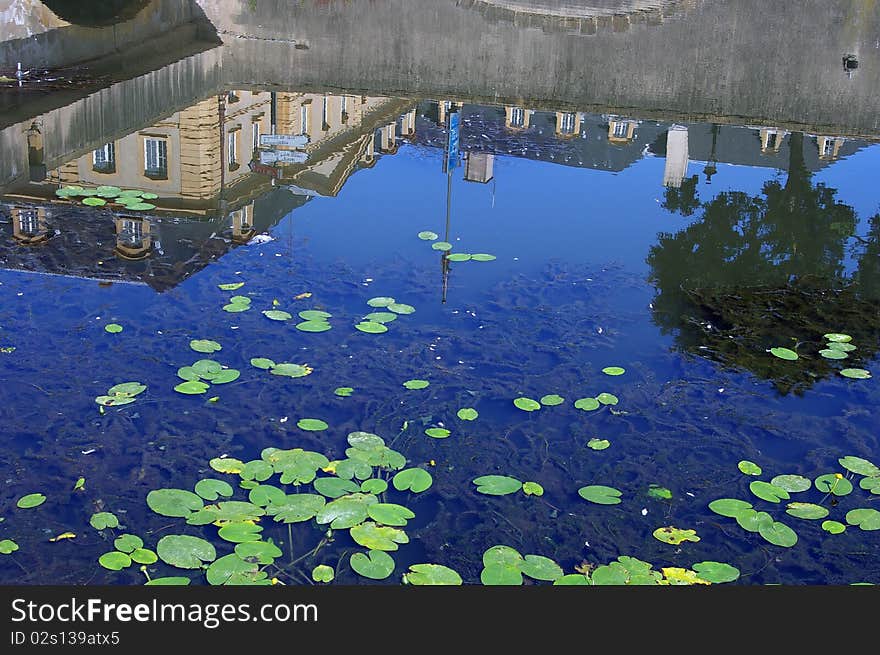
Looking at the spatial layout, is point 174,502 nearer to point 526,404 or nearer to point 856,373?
point 526,404

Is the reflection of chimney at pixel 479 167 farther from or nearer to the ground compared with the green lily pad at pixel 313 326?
farther from the ground

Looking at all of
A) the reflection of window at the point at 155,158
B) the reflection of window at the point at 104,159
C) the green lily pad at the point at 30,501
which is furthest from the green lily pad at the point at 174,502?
the reflection of window at the point at 104,159

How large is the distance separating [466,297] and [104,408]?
4.09m

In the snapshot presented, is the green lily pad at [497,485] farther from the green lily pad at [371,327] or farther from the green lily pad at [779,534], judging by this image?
the green lily pad at [371,327]

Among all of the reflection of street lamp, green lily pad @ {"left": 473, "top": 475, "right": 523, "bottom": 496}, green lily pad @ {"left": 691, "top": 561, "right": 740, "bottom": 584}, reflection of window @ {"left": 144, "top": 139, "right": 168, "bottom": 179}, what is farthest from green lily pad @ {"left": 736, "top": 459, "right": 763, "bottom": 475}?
reflection of window @ {"left": 144, "top": 139, "right": 168, "bottom": 179}

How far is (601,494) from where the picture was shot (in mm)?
7133

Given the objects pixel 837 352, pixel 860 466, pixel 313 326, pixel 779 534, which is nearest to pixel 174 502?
pixel 313 326

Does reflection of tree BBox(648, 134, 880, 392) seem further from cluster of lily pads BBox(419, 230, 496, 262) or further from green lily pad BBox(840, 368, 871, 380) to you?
cluster of lily pads BBox(419, 230, 496, 262)

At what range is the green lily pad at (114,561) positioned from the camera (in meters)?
6.12

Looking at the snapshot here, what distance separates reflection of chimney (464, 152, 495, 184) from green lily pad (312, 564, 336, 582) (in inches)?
391

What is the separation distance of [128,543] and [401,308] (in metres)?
4.37

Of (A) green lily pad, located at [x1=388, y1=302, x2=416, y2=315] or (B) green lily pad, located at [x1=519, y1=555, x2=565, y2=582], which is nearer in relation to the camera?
(B) green lily pad, located at [x1=519, y1=555, x2=565, y2=582]

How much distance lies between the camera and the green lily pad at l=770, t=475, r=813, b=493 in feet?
24.1

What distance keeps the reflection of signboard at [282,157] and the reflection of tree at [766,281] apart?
19.3ft
